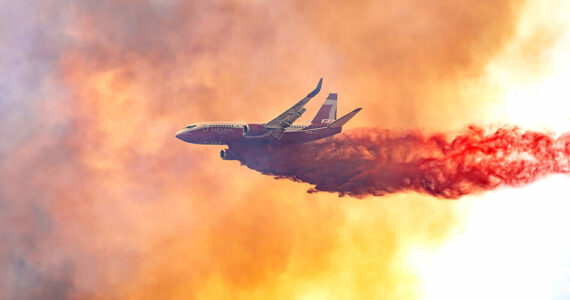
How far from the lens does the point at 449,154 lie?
2955 inches

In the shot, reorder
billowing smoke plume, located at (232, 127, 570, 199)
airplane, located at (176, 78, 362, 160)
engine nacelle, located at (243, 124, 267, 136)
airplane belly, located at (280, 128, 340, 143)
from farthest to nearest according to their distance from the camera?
engine nacelle, located at (243, 124, 267, 136), airplane belly, located at (280, 128, 340, 143), airplane, located at (176, 78, 362, 160), billowing smoke plume, located at (232, 127, 570, 199)

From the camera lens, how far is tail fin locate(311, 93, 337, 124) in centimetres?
9362

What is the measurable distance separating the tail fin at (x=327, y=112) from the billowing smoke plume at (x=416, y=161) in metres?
12.4

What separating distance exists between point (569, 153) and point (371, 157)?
17939 mm

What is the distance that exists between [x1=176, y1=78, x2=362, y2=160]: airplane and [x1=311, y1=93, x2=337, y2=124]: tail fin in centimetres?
813

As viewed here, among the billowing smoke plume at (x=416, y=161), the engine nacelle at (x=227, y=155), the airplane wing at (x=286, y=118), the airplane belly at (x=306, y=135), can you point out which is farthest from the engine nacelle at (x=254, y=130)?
the engine nacelle at (x=227, y=155)

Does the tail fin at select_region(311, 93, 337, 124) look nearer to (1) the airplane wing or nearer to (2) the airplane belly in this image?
(2) the airplane belly

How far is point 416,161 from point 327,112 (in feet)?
66.9

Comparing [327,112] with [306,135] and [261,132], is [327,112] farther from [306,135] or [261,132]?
[261,132]

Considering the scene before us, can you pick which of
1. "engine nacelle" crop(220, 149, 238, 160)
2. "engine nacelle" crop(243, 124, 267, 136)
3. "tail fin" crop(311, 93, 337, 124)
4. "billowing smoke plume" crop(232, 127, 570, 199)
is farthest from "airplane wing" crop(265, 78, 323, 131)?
"tail fin" crop(311, 93, 337, 124)

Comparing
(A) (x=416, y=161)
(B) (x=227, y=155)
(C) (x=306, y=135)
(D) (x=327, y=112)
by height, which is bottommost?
(A) (x=416, y=161)

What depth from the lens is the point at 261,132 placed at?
268ft

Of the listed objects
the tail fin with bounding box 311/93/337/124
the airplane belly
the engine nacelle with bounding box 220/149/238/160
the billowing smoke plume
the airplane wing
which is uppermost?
the tail fin with bounding box 311/93/337/124

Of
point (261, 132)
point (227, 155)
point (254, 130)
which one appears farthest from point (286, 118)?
point (227, 155)
